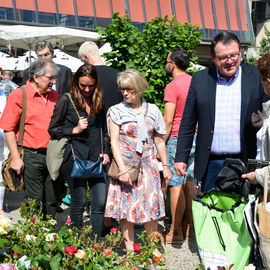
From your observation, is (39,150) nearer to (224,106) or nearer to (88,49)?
(88,49)

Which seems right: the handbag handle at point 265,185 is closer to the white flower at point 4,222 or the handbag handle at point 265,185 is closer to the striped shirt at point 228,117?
the striped shirt at point 228,117

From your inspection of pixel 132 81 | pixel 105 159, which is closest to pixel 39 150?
pixel 105 159

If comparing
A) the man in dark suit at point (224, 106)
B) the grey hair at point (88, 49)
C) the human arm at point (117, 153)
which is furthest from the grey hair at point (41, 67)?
the man in dark suit at point (224, 106)

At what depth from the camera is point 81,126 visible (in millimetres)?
4191

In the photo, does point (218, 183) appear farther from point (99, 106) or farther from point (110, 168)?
point (99, 106)

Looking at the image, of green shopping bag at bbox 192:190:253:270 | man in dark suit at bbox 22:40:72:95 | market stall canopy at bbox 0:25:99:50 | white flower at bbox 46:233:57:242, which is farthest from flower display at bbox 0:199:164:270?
market stall canopy at bbox 0:25:99:50

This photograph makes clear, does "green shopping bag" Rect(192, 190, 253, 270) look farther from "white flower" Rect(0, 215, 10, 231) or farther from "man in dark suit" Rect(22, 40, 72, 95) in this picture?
"man in dark suit" Rect(22, 40, 72, 95)

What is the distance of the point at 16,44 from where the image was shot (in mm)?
14164

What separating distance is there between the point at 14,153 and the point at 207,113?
191 centimetres

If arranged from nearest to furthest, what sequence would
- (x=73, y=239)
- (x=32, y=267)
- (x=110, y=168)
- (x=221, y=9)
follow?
1. (x=32, y=267)
2. (x=73, y=239)
3. (x=110, y=168)
4. (x=221, y=9)

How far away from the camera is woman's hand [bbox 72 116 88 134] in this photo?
420 cm

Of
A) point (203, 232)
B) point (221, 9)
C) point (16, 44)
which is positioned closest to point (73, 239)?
point (203, 232)

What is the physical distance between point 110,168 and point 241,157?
122 centimetres

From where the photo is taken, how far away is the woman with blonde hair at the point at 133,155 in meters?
4.18
